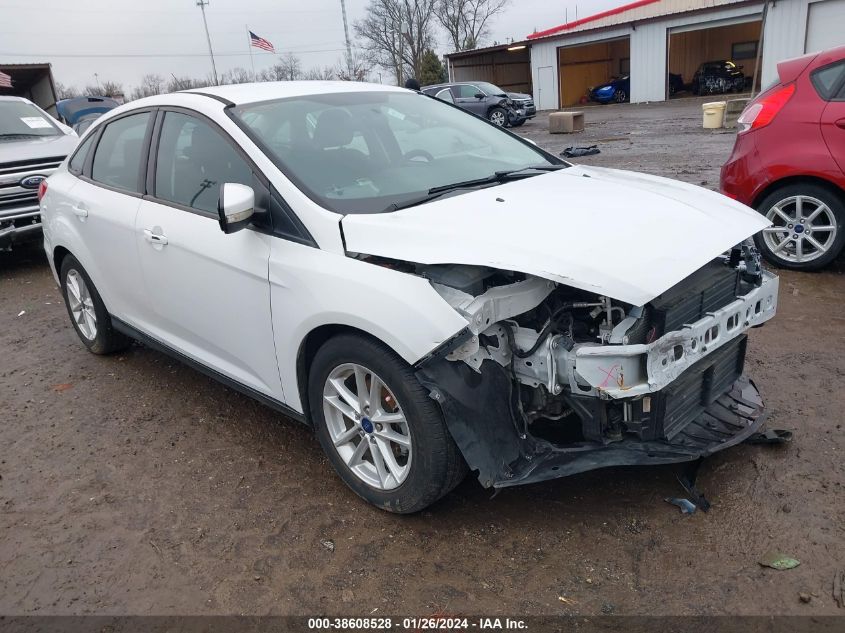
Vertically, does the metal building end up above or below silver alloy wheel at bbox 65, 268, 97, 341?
above

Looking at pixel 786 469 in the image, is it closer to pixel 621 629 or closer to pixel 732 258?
pixel 732 258

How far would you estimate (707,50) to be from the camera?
36.2 m

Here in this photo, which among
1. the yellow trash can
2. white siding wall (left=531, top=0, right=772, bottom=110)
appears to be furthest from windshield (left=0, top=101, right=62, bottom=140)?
white siding wall (left=531, top=0, right=772, bottom=110)

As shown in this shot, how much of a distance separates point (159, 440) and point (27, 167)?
537cm

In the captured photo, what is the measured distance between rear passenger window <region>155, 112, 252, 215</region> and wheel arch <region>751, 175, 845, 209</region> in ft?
13.9

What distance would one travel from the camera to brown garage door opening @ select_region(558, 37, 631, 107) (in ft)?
120

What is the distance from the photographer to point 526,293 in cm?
260

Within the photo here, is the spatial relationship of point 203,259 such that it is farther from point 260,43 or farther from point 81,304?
point 260,43

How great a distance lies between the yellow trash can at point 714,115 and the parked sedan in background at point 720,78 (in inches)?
622

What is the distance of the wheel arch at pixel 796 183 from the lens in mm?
5234

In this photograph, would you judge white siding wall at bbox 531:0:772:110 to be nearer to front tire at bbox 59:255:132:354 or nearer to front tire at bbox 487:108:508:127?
front tire at bbox 487:108:508:127

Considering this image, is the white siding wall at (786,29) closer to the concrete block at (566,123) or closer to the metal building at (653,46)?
the metal building at (653,46)

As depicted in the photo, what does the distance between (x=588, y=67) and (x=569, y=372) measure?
127 feet

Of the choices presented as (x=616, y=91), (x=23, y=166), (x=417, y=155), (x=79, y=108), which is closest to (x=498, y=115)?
(x=79, y=108)
